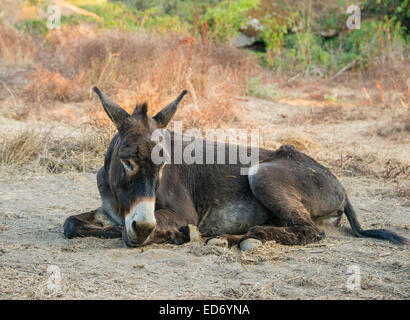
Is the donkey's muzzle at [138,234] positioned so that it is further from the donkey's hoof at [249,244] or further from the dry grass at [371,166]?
the dry grass at [371,166]

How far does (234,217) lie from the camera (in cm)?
532

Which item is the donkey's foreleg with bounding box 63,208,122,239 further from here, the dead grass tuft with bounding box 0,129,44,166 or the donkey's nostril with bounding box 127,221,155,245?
the dead grass tuft with bounding box 0,129,44,166

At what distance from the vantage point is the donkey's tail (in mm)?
4870

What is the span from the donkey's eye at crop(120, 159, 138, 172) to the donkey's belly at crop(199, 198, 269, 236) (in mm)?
1476

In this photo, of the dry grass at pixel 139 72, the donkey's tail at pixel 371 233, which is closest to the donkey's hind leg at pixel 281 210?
the donkey's tail at pixel 371 233

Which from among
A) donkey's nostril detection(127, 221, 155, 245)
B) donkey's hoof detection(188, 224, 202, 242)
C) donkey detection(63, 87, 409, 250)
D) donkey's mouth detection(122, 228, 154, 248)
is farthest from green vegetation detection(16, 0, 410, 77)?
donkey's nostril detection(127, 221, 155, 245)

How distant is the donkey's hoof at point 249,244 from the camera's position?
449cm

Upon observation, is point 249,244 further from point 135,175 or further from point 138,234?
point 135,175

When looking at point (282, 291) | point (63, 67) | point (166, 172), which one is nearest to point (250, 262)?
point (282, 291)

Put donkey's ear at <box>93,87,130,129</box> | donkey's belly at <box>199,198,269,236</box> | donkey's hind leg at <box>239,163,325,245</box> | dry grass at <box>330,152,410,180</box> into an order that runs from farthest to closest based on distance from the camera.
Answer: dry grass at <box>330,152,410,180</box>, donkey's belly at <box>199,198,269,236</box>, donkey's hind leg at <box>239,163,325,245</box>, donkey's ear at <box>93,87,130,129</box>

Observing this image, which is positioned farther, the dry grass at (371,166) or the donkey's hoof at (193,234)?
the dry grass at (371,166)

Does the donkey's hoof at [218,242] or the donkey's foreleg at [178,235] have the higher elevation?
the donkey's foreleg at [178,235]

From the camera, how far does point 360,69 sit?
18.2 metres

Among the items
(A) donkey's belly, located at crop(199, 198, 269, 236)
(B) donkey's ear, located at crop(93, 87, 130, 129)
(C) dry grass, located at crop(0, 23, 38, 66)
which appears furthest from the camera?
(C) dry grass, located at crop(0, 23, 38, 66)
